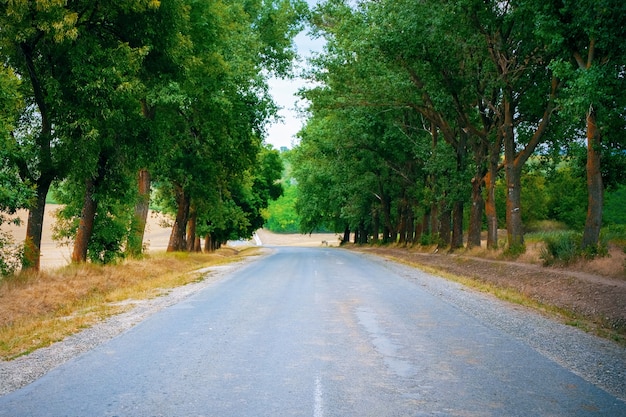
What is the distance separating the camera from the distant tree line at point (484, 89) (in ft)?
55.9

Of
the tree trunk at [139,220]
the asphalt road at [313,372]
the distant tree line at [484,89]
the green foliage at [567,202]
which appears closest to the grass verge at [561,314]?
the asphalt road at [313,372]

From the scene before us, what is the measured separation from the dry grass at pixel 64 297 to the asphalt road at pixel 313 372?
140 cm

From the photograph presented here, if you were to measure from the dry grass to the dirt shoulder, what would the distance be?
9.80m

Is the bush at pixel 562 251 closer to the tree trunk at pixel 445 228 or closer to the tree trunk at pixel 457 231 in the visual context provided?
the tree trunk at pixel 457 231

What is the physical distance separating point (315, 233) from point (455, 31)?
14573 centimetres

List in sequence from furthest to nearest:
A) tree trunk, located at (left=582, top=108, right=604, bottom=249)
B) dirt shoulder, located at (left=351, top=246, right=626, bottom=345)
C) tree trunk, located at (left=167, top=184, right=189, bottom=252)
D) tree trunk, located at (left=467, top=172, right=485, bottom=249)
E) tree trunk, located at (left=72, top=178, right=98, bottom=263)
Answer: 1. tree trunk, located at (left=167, top=184, right=189, bottom=252)
2. tree trunk, located at (left=467, top=172, right=485, bottom=249)
3. tree trunk, located at (left=72, top=178, right=98, bottom=263)
4. tree trunk, located at (left=582, top=108, right=604, bottom=249)
5. dirt shoulder, located at (left=351, top=246, right=626, bottom=345)

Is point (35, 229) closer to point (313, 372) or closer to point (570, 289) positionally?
point (313, 372)

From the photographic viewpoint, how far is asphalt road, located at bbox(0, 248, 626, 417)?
18.8ft

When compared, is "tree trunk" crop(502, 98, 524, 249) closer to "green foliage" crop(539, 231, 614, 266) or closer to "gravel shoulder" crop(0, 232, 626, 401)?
"gravel shoulder" crop(0, 232, 626, 401)

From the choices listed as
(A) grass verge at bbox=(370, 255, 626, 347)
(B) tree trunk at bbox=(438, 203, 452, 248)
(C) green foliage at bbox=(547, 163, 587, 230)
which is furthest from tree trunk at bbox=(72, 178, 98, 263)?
(C) green foliage at bbox=(547, 163, 587, 230)

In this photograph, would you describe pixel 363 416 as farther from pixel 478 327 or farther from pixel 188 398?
pixel 478 327

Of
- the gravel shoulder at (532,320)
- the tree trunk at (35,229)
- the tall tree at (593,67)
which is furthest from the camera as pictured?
the tree trunk at (35,229)

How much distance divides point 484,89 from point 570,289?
548 inches

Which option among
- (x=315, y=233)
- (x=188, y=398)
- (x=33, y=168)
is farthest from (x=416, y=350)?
(x=315, y=233)
